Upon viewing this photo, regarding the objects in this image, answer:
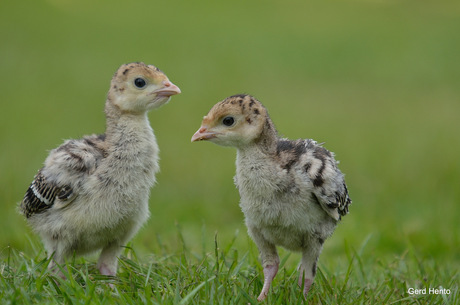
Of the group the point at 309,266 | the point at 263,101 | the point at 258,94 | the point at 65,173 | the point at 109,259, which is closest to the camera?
the point at 309,266

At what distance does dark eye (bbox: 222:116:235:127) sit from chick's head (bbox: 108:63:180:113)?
2.13ft

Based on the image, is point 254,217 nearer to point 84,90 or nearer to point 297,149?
point 297,149

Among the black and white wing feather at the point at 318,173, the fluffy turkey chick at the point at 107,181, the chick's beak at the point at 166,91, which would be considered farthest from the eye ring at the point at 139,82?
the black and white wing feather at the point at 318,173

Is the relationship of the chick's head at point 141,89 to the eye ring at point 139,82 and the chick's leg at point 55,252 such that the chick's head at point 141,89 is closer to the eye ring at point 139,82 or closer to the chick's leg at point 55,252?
the eye ring at point 139,82

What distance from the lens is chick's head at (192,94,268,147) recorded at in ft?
16.0

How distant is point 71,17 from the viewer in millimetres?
21203

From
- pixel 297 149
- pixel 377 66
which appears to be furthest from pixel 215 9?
pixel 297 149

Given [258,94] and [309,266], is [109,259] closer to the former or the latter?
[309,266]

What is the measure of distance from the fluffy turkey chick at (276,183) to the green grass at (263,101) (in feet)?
1.31

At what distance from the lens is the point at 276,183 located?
484 centimetres

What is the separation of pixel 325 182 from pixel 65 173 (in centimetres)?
192

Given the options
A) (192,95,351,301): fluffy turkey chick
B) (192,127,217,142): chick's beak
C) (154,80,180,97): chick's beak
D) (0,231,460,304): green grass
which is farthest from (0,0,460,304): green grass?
(154,80,180,97): chick's beak

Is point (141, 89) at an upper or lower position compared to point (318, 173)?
upper

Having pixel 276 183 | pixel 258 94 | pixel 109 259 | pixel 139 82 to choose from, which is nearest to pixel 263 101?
pixel 258 94
